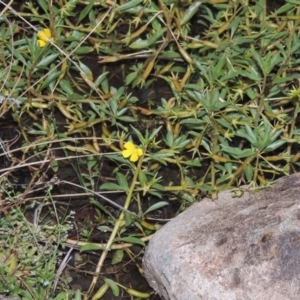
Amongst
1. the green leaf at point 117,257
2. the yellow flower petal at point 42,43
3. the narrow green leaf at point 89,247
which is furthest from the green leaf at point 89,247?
the yellow flower petal at point 42,43

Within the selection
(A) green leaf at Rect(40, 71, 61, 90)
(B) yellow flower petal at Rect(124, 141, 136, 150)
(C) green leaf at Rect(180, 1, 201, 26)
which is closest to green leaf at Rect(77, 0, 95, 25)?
(A) green leaf at Rect(40, 71, 61, 90)

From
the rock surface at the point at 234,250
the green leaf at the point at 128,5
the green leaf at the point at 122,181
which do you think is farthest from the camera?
the green leaf at the point at 128,5

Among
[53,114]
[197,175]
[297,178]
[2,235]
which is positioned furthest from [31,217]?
[297,178]

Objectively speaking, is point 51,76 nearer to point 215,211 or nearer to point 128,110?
point 128,110

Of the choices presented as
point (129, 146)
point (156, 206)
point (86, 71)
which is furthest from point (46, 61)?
point (156, 206)

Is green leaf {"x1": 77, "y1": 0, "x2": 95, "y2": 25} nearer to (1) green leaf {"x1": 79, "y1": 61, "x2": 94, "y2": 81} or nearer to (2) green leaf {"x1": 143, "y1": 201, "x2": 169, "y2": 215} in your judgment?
(1) green leaf {"x1": 79, "y1": 61, "x2": 94, "y2": 81}

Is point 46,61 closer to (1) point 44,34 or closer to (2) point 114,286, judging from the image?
(1) point 44,34

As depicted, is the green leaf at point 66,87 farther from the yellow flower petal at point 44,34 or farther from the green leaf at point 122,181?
the green leaf at point 122,181
